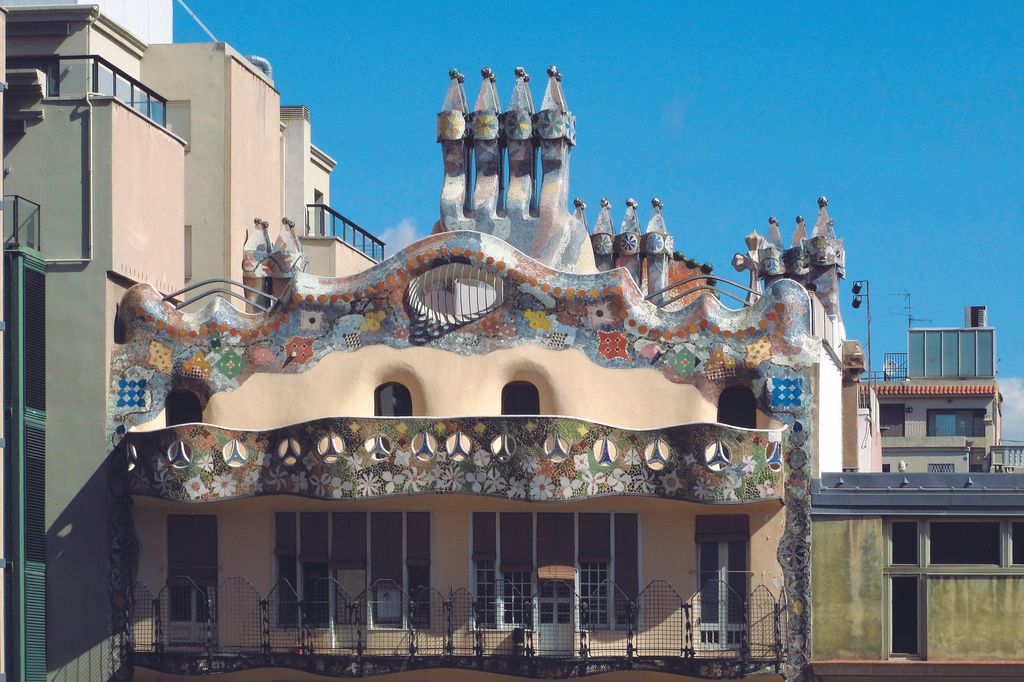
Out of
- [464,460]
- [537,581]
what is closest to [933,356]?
[537,581]

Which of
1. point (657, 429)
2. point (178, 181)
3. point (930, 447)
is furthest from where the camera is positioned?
point (930, 447)

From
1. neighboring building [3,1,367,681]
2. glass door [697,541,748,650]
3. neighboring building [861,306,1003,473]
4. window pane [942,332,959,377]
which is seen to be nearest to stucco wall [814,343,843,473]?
glass door [697,541,748,650]

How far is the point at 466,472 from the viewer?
144ft

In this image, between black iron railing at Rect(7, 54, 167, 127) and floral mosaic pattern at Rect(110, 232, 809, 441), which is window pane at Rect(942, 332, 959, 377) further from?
black iron railing at Rect(7, 54, 167, 127)

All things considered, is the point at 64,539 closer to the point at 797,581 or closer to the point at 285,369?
the point at 285,369

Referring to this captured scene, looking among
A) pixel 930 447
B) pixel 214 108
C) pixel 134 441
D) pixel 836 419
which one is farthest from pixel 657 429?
pixel 930 447

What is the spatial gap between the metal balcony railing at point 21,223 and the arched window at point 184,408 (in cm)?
424

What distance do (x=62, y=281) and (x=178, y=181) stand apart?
14.9 feet

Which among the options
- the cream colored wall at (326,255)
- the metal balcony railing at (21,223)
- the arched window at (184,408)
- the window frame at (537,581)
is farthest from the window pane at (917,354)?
the metal balcony railing at (21,223)

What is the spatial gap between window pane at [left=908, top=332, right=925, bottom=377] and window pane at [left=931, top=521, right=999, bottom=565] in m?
44.8

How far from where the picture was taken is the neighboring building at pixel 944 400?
84938 millimetres

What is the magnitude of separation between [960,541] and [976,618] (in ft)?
5.12

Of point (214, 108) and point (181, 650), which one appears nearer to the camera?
point (181, 650)

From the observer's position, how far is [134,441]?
45.2 metres
